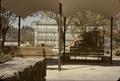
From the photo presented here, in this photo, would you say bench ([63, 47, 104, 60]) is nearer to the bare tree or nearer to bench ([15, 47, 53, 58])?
bench ([15, 47, 53, 58])

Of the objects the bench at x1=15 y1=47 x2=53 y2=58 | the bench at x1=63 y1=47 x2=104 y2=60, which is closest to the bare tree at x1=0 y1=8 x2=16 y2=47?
the bench at x1=15 y1=47 x2=53 y2=58

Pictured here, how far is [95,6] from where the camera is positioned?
26891 mm

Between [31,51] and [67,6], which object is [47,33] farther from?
[67,6]

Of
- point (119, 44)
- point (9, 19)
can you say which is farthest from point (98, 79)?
point (119, 44)

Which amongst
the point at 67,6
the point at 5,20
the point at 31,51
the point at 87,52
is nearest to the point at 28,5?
the point at 67,6

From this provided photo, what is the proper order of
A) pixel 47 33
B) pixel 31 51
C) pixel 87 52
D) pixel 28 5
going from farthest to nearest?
pixel 47 33 → pixel 87 52 → pixel 28 5 → pixel 31 51

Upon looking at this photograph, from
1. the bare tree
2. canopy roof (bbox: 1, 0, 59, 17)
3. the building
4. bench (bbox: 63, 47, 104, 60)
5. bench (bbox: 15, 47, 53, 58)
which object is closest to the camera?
canopy roof (bbox: 1, 0, 59, 17)

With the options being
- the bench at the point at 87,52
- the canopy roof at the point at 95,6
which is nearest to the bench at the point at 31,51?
the bench at the point at 87,52

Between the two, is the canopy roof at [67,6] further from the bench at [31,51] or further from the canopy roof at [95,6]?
the bench at [31,51]

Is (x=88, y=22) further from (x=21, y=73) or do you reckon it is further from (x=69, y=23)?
(x=21, y=73)

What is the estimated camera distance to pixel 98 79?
18344mm

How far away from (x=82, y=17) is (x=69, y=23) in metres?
1.71

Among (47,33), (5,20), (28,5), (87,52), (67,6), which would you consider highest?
(28,5)

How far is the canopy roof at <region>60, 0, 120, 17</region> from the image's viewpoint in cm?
2589
